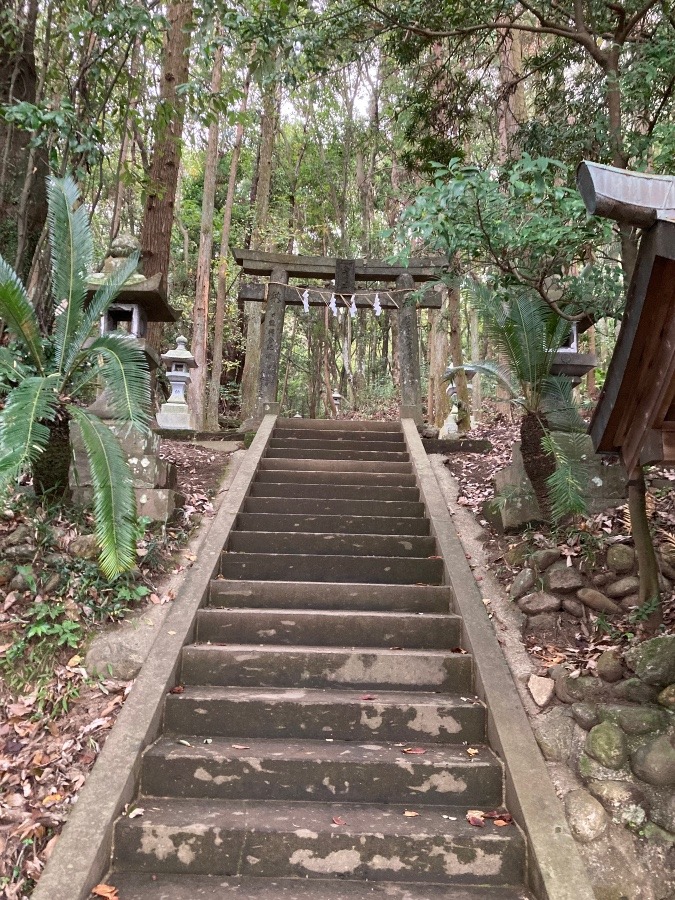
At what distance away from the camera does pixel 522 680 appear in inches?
159

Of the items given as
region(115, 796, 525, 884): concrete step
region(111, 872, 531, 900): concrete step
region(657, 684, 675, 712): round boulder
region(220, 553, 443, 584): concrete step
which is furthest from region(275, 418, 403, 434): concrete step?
region(111, 872, 531, 900): concrete step

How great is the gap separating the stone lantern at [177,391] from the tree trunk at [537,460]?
530cm

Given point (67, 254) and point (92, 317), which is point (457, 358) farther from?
point (67, 254)

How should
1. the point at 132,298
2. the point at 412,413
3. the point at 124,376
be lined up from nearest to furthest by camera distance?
the point at 124,376
the point at 132,298
the point at 412,413

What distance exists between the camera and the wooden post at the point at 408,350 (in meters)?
9.65

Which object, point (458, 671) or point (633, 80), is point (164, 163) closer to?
point (633, 80)

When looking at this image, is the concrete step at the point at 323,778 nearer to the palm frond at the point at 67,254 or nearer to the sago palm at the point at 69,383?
the sago palm at the point at 69,383

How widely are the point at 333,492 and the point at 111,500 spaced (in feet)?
9.66

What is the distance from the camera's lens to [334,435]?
8.50 metres

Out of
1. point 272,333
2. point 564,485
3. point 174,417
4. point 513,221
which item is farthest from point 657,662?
point 272,333

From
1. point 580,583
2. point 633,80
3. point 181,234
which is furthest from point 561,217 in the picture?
point 181,234

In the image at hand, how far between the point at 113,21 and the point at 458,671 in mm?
5901

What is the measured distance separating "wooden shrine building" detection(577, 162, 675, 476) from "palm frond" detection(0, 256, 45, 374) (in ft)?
12.4

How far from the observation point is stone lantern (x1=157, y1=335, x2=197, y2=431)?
9.20 metres
